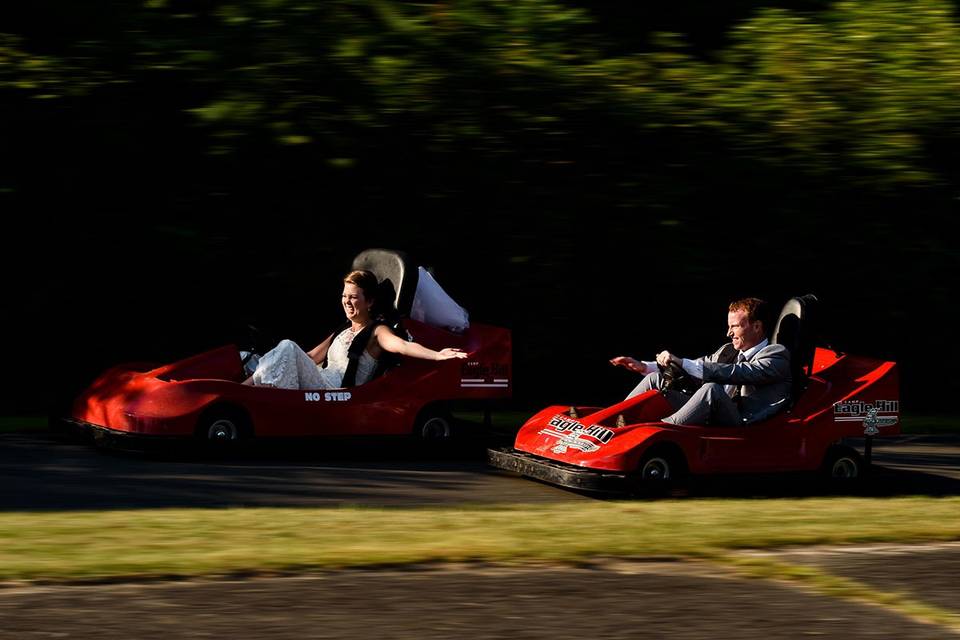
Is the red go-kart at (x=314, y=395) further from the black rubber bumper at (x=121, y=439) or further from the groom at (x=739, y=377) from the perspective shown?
the groom at (x=739, y=377)

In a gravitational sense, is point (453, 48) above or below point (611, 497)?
above

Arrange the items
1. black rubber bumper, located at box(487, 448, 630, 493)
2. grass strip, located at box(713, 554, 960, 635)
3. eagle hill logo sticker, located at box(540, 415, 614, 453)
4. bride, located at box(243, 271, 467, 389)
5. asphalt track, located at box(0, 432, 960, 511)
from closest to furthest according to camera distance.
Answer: grass strip, located at box(713, 554, 960, 635) → asphalt track, located at box(0, 432, 960, 511) → black rubber bumper, located at box(487, 448, 630, 493) → eagle hill logo sticker, located at box(540, 415, 614, 453) → bride, located at box(243, 271, 467, 389)

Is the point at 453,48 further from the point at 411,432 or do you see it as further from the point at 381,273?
the point at 411,432

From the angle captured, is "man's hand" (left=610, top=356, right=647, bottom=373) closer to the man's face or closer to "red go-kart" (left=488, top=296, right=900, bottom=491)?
"red go-kart" (left=488, top=296, right=900, bottom=491)

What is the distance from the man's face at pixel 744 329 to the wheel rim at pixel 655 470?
3.02 ft

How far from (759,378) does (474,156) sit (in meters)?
3.83

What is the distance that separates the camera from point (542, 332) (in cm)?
1323

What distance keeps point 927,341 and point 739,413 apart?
7.56m

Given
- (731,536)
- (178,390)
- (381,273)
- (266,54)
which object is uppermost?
(266,54)

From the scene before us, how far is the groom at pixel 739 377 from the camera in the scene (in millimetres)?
8828

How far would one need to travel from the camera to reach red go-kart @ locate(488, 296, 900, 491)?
27.9ft

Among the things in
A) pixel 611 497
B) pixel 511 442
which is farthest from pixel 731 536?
pixel 511 442

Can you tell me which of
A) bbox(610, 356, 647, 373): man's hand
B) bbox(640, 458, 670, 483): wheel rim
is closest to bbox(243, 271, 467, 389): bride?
bbox(610, 356, 647, 373): man's hand

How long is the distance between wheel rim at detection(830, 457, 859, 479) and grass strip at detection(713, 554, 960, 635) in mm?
2917
